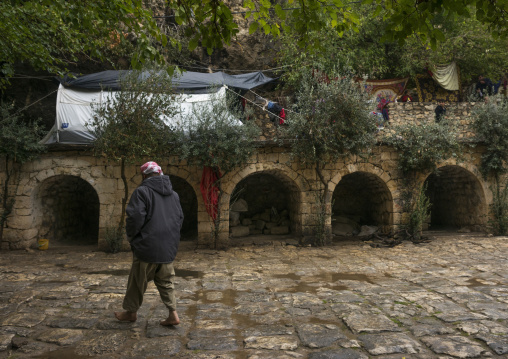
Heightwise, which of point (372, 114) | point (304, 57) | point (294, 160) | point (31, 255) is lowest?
point (31, 255)

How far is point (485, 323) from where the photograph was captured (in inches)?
131

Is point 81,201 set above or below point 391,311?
above

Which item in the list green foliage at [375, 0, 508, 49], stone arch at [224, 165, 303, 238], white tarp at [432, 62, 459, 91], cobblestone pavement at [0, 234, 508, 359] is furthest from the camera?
white tarp at [432, 62, 459, 91]

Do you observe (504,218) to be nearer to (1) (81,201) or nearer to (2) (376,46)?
(2) (376,46)

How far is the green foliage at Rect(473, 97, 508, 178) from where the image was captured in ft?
30.3

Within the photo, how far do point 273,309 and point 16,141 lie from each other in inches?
280

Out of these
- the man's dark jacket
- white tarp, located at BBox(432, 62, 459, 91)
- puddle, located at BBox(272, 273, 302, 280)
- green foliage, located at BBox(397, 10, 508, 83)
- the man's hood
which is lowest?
puddle, located at BBox(272, 273, 302, 280)

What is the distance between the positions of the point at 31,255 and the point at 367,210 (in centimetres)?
963

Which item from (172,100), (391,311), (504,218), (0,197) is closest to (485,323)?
(391,311)

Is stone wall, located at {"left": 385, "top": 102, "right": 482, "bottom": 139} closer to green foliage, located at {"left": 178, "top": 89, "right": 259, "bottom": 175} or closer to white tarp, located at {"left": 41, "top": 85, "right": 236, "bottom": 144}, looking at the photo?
green foliage, located at {"left": 178, "top": 89, "right": 259, "bottom": 175}

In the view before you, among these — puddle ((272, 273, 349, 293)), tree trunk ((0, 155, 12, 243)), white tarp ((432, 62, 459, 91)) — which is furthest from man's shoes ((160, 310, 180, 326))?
white tarp ((432, 62, 459, 91))

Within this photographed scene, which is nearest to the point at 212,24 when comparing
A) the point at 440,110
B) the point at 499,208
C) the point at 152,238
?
the point at 152,238

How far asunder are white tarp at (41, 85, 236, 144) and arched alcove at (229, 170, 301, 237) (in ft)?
9.57

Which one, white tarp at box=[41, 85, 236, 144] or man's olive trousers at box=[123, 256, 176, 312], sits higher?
white tarp at box=[41, 85, 236, 144]
